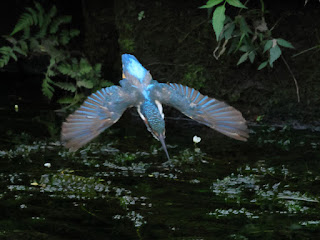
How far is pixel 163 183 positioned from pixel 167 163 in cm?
54

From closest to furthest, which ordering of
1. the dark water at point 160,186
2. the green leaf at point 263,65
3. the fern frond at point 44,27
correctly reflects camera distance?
the dark water at point 160,186, the green leaf at point 263,65, the fern frond at point 44,27

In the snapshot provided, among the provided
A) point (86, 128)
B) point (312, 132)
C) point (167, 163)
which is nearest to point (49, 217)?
point (86, 128)

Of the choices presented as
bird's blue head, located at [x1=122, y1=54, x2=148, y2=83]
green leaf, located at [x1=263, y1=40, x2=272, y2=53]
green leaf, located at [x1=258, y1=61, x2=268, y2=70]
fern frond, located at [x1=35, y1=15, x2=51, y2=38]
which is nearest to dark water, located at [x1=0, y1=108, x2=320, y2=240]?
green leaf, located at [x1=258, y1=61, x2=268, y2=70]

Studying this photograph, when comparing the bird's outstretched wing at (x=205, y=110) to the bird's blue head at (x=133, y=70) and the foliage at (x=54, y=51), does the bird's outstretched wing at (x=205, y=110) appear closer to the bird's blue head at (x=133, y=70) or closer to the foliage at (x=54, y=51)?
the bird's blue head at (x=133, y=70)

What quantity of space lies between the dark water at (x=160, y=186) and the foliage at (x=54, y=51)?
1178 mm

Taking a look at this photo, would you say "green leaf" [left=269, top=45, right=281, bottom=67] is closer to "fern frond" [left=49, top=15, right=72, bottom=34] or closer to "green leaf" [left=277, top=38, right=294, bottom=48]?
"green leaf" [left=277, top=38, right=294, bottom=48]

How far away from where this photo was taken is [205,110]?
4.48 meters

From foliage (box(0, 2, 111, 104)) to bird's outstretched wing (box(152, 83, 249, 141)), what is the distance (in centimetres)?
279

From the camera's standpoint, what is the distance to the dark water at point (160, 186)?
147 inches

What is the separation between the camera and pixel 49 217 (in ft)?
12.7

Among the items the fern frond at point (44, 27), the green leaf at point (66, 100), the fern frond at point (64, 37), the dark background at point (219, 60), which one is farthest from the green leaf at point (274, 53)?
the fern frond at point (44, 27)

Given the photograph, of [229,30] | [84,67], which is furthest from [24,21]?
[229,30]

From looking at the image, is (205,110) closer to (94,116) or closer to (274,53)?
(94,116)

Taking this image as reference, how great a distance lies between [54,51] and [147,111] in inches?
149
